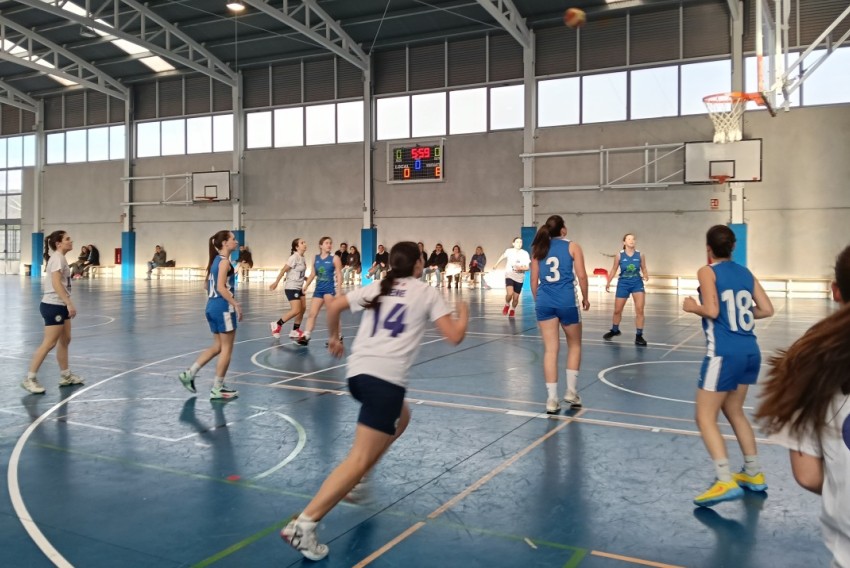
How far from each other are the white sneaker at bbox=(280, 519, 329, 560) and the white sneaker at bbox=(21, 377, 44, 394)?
5.49 metres

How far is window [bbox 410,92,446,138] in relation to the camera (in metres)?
28.2

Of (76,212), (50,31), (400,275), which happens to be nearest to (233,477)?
(400,275)

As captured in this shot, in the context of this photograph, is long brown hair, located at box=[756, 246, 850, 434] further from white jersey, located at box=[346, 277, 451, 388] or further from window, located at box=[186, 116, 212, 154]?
window, located at box=[186, 116, 212, 154]

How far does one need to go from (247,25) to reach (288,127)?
16.2 feet

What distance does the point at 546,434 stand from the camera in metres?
6.15

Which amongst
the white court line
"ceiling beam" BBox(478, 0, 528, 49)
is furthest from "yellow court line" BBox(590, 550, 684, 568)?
"ceiling beam" BBox(478, 0, 528, 49)

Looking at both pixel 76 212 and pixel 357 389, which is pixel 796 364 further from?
pixel 76 212

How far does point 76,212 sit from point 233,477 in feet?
120

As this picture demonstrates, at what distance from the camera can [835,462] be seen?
1.90 metres

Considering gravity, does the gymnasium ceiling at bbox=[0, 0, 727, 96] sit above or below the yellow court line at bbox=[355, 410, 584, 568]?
above

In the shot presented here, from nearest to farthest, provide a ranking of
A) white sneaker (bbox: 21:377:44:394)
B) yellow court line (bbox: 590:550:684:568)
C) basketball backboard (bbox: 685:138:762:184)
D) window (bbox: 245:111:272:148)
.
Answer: yellow court line (bbox: 590:550:684:568) < white sneaker (bbox: 21:377:44:394) < basketball backboard (bbox: 685:138:762:184) < window (bbox: 245:111:272:148)

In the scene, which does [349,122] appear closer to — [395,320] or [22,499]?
[22,499]

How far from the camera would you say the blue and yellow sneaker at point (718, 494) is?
4371 mm

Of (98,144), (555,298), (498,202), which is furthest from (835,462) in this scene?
(98,144)
